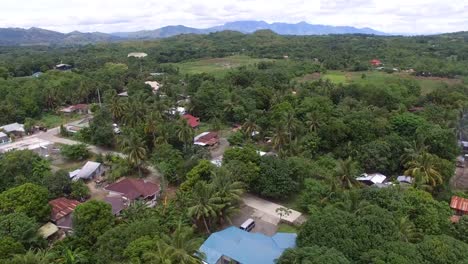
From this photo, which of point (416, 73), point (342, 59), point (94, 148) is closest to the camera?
point (94, 148)

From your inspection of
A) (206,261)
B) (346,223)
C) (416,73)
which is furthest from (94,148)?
(416,73)

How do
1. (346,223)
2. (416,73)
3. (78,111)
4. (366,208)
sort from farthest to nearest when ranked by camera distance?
(416,73) → (78,111) → (366,208) → (346,223)

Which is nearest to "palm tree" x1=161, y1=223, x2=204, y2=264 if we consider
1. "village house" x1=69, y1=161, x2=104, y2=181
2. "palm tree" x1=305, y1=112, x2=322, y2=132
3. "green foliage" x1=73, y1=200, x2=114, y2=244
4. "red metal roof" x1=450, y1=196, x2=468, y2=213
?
"green foliage" x1=73, y1=200, x2=114, y2=244

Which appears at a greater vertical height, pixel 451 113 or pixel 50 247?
pixel 451 113

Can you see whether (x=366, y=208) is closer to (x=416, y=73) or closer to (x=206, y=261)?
(x=206, y=261)

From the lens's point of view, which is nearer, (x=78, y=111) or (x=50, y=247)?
(x=50, y=247)

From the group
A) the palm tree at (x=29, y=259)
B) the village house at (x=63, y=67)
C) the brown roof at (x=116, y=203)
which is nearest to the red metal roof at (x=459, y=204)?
the brown roof at (x=116, y=203)

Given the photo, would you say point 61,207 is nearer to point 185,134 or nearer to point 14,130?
point 185,134

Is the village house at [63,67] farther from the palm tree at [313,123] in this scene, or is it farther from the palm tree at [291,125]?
the palm tree at [313,123]

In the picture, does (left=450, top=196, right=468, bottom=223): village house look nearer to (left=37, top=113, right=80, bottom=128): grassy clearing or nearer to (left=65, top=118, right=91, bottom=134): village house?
(left=65, top=118, right=91, bottom=134): village house
